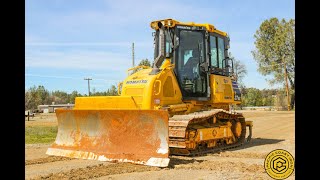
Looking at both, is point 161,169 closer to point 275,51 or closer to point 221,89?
point 221,89

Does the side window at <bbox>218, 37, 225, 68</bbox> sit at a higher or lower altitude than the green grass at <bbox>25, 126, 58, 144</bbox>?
higher

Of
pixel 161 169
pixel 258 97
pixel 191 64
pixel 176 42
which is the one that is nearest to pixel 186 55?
pixel 191 64

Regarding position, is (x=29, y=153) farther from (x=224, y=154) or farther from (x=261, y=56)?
(x=261, y=56)

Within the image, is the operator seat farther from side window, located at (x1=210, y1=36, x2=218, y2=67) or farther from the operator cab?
side window, located at (x1=210, y1=36, x2=218, y2=67)

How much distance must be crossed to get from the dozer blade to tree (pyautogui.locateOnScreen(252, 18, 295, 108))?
1295 inches

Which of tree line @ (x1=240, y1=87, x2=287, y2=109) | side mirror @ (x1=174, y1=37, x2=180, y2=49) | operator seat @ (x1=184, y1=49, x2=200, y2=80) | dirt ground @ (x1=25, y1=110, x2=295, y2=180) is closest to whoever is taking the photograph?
dirt ground @ (x1=25, y1=110, x2=295, y2=180)

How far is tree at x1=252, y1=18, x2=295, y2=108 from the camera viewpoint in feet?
131

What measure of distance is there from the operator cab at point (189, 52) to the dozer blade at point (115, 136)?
7.04 ft

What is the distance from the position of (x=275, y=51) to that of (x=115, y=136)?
1420 inches

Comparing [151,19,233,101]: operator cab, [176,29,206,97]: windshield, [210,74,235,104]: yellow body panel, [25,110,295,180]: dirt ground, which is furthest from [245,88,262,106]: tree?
[25,110,295,180]: dirt ground

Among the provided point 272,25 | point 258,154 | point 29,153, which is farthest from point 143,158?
point 272,25
